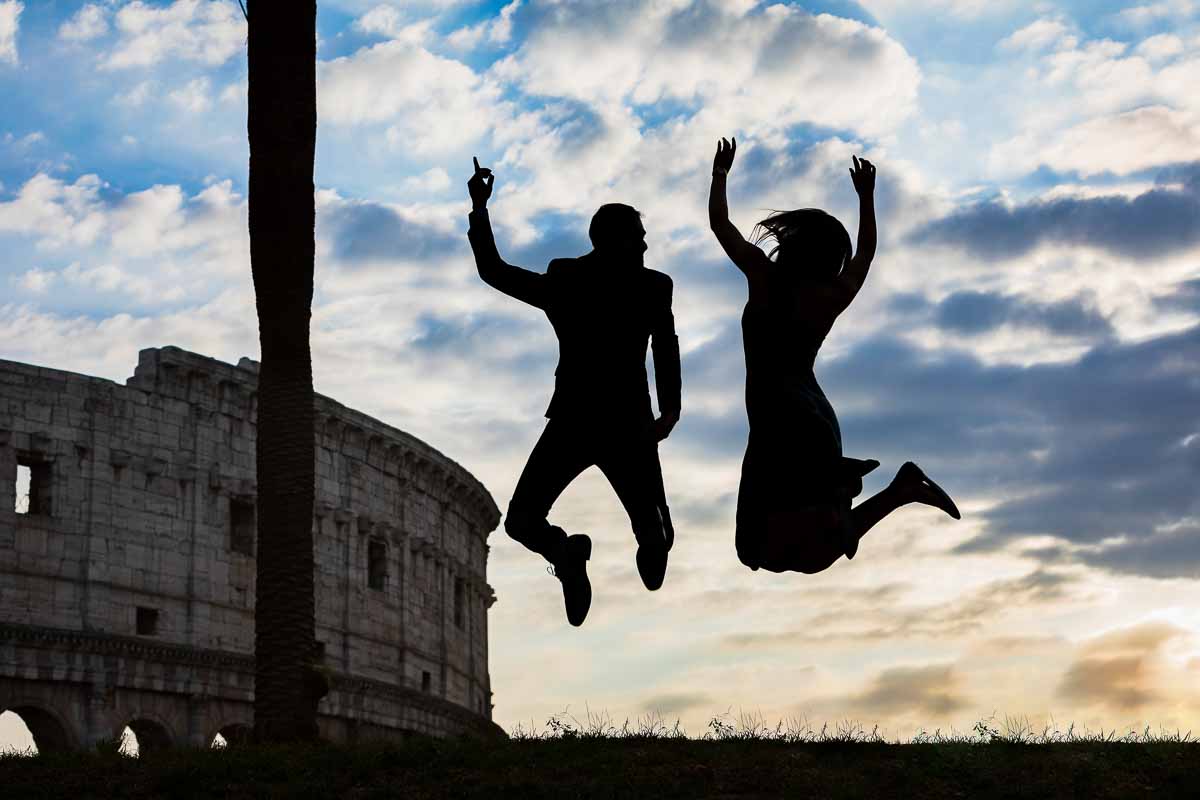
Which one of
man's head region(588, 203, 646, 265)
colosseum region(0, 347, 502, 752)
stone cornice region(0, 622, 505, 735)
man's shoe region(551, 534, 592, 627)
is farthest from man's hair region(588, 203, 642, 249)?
colosseum region(0, 347, 502, 752)

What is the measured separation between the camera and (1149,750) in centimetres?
1702

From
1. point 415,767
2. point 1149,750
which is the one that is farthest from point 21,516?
point 1149,750

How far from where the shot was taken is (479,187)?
923 centimetres

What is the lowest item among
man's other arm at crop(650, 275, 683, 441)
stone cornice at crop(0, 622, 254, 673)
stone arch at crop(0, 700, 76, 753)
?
man's other arm at crop(650, 275, 683, 441)

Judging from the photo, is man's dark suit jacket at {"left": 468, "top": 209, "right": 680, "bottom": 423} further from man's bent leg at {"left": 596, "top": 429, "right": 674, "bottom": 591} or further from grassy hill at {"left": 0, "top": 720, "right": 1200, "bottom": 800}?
grassy hill at {"left": 0, "top": 720, "right": 1200, "bottom": 800}

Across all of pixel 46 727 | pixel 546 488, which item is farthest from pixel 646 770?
pixel 46 727

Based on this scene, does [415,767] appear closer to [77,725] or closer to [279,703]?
[279,703]

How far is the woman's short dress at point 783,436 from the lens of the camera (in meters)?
8.69

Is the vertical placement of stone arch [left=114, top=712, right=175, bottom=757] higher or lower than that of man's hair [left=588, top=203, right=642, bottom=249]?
higher

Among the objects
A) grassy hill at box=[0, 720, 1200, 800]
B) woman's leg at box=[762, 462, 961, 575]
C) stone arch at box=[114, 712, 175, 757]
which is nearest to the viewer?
woman's leg at box=[762, 462, 961, 575]

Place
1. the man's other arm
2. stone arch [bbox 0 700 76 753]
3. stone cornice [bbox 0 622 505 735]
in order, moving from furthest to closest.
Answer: stone arch [bbox 0 700 76 753] < stone cornice [bbox 0 622 505 735] < the man's other arm

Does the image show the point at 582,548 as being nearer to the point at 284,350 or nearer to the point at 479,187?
the point at 479,187

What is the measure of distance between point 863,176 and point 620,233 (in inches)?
64.0

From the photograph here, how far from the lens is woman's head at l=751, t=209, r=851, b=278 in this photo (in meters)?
9.23
